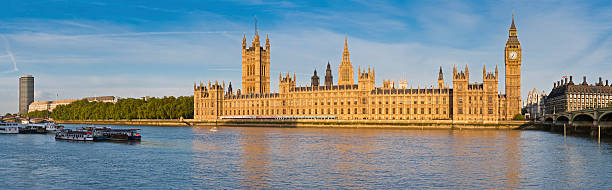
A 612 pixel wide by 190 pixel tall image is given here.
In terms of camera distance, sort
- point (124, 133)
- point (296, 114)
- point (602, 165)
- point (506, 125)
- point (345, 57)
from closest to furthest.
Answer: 1. point (602, 165)
2. point (124, 133)
3. point (506, 125)
4. point (296, 114)
5. point (345, 57)

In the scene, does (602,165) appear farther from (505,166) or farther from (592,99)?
(592,99)

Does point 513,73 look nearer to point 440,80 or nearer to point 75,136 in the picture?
point 440,80

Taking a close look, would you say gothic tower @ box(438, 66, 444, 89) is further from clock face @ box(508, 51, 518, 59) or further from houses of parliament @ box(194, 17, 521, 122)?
clock face @ box(508, 51, 518, 59)

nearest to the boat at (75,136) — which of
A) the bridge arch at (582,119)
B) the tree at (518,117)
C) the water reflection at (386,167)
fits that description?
the water reflection at (386,167)

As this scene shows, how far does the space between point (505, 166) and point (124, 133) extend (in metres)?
52.9

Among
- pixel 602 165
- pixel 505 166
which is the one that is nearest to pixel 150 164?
pixel 505 166

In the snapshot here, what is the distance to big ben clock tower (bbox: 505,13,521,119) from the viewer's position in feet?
453

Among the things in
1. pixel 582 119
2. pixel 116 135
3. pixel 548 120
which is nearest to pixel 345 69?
pixel 548 120

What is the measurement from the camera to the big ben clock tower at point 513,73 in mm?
138125

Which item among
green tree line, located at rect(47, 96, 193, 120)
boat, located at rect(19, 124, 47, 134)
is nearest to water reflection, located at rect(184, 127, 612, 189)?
boat, located at rect(19, 124, 47, 134)

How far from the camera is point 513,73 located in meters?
140

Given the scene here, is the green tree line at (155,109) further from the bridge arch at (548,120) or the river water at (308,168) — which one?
the river water at (308,168)

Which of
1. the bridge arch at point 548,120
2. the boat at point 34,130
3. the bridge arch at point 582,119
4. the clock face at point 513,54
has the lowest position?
the boat at point 34,130

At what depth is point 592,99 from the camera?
179250 mm
